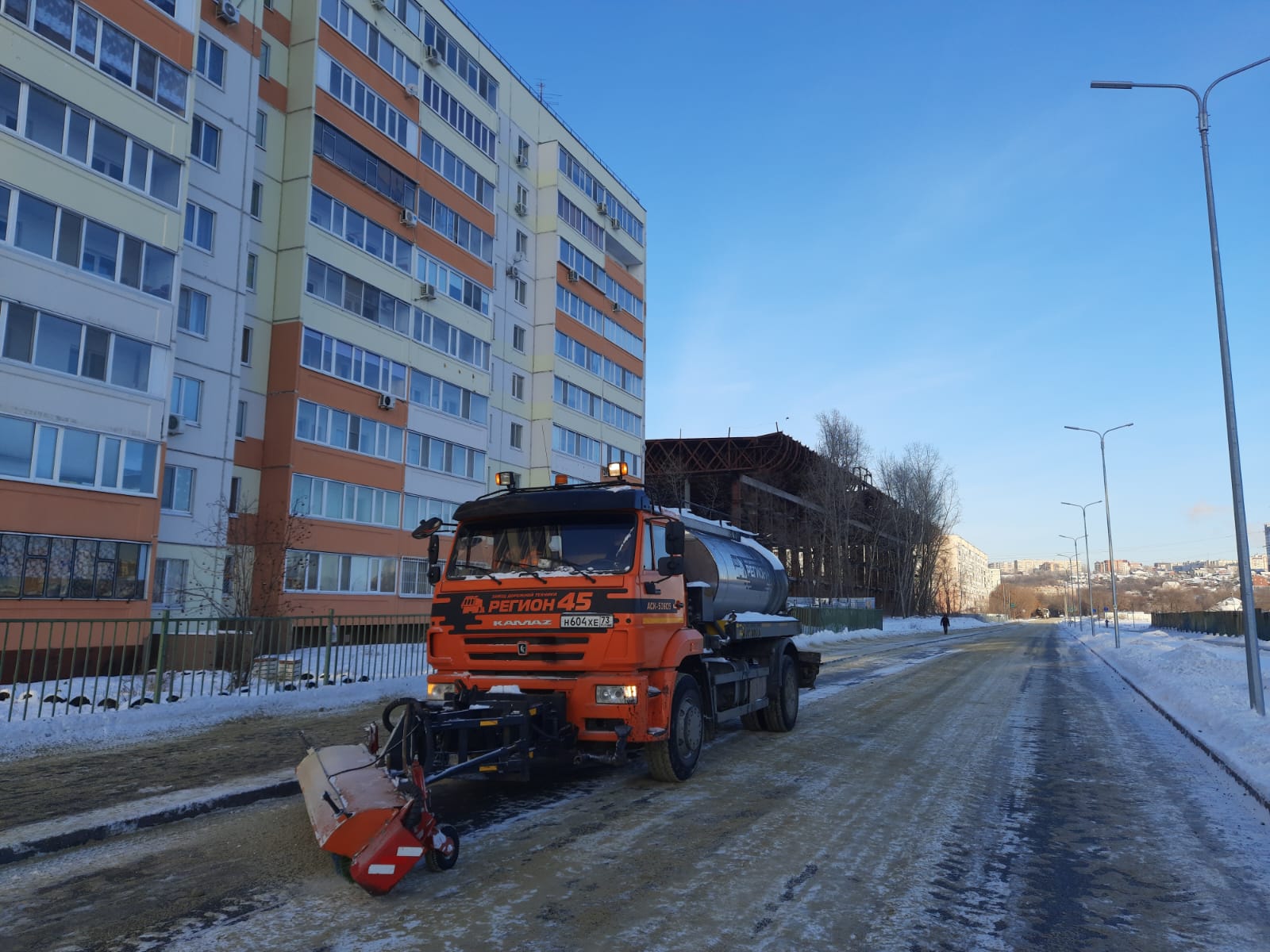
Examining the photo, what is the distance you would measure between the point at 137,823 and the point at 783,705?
7968mm

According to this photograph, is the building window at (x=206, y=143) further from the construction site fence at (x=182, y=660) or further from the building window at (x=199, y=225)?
the construction site fence at (x=182, y=660)

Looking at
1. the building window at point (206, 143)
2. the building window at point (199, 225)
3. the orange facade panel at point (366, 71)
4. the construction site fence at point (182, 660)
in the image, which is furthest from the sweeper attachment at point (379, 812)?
the orange facade panel at point (366, 71)

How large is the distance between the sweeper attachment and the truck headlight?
1728mm

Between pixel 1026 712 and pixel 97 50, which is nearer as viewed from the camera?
pixel 1026 712

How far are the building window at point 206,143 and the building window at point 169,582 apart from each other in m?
11.9

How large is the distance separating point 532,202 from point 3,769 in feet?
123

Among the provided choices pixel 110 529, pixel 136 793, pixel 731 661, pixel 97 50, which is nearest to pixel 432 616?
pixel 136 793

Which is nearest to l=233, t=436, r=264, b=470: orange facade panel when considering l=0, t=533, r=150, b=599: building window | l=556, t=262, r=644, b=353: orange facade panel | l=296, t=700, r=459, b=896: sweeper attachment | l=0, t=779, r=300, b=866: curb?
l=0, t=533, r=150, b=599: building window

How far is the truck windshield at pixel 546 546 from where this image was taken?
320 inches

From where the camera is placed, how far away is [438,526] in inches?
351

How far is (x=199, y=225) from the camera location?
25062 millimetres

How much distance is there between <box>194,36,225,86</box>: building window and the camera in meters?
25.2

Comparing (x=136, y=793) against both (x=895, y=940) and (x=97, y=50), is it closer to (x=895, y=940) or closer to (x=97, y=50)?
(x=895, y=940)

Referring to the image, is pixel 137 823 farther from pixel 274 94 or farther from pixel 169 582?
pixel 274 94
